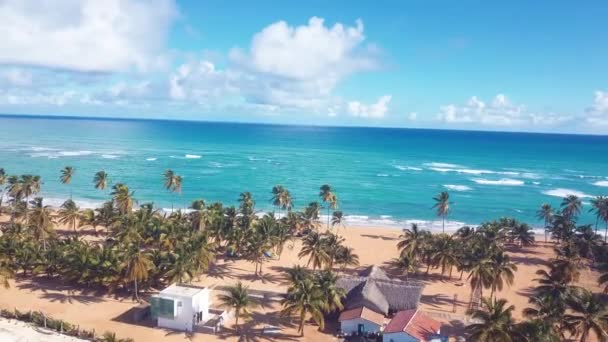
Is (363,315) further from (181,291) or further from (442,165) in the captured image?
(442,165)

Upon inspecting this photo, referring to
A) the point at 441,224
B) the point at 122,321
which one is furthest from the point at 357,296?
the point at 441,224

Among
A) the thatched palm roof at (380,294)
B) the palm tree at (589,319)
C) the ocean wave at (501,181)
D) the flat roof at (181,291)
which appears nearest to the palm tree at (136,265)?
the flat roof at (181,291)

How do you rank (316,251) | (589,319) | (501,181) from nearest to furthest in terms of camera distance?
(589,319), (316,251), (501,181)

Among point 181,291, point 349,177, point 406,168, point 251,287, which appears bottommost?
point 251,287

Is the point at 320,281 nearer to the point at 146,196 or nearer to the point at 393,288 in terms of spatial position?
the point at 393,288

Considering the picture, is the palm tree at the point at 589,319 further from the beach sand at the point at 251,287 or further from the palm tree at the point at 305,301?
the palm tree at the point at 305,301

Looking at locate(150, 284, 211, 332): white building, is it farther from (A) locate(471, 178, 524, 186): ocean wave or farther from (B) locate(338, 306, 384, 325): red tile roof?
(A) locate(471, 178, 524, 186): ocean wave

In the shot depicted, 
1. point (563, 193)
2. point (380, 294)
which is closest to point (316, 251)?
point (380, 294)
